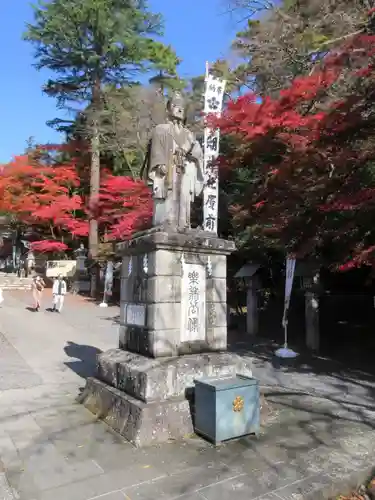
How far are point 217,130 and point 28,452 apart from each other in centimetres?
938

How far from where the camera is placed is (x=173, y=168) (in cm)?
589

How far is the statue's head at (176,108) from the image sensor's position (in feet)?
19.7

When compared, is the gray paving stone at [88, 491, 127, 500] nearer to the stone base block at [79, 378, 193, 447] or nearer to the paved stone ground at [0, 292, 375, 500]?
the paved stone ground at [0, 292, 375, 500]

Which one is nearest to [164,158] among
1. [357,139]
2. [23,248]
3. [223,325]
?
[223,325]

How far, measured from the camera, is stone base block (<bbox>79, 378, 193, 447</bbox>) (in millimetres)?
4547

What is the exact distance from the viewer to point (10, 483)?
12.2 feet

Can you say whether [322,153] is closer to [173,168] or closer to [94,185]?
[173,168]

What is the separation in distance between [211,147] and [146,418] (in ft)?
28.7

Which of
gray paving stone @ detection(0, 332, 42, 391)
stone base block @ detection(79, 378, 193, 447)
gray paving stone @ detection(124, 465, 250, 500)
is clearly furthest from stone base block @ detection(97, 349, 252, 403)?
gray paving stone @ detection(0, 332, 42, 391)

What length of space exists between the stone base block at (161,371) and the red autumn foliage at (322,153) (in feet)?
9.64

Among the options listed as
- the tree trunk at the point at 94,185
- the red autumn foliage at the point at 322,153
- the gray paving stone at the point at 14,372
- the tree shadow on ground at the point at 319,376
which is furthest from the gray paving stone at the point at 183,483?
the tree trunk at the point at 94,185

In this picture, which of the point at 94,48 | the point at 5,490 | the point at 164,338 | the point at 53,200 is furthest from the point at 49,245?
the point at 5,490

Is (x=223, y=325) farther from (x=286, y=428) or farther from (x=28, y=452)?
(x=28, y=452)

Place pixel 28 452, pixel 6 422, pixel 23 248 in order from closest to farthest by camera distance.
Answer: pixel 28 452 < pixel 6 422 < pixel 23 248
